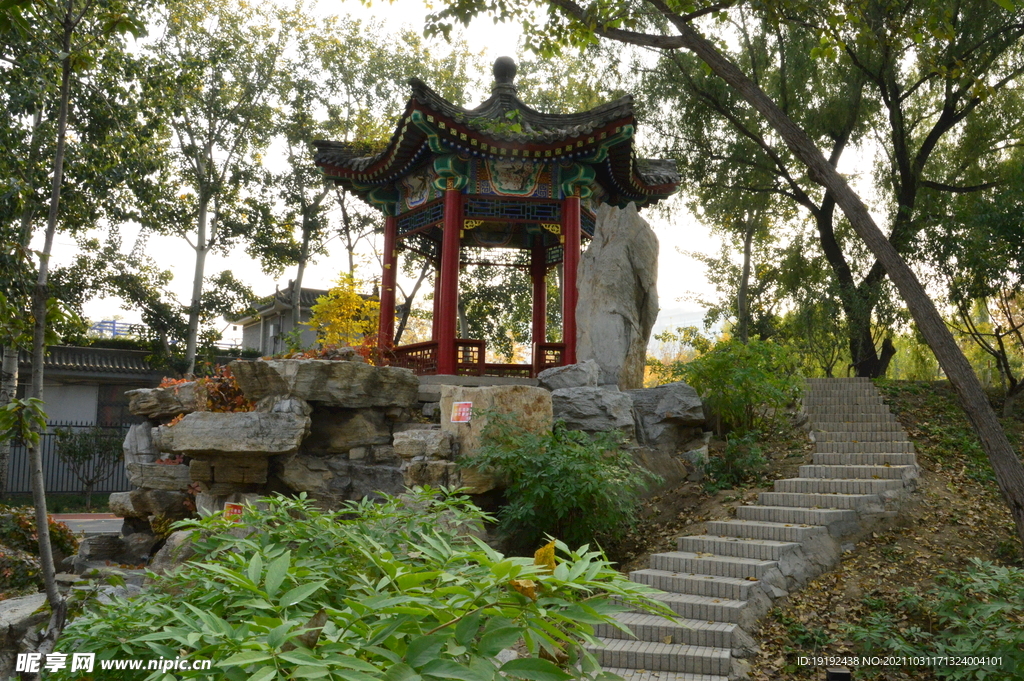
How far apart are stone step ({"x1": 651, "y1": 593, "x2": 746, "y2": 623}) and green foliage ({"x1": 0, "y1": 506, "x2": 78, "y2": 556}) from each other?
23.0 feet

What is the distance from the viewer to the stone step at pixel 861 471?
276 inches

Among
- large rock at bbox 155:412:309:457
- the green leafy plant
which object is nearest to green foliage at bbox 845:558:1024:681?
large rock at bbox 155:412:309:457

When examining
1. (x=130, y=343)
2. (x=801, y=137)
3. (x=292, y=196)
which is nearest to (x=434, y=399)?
(x=801, y=137)

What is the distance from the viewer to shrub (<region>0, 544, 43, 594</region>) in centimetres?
725

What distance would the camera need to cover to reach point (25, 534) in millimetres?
8875

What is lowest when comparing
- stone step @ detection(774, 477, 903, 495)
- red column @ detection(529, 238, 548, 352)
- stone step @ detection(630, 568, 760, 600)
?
stone step @ detection(630, 568, 760, 600)

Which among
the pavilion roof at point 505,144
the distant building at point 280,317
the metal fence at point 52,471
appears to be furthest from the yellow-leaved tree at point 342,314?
the distant building at point 280,317

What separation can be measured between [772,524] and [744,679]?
202 centimetres

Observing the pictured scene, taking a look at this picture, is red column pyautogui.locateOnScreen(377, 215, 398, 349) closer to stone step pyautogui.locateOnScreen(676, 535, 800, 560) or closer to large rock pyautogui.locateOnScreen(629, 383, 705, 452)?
large rock pyautogui.locateOnScreen(629, 383, 705, 452)

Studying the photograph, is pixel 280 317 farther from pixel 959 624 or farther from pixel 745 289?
pixel 959 624

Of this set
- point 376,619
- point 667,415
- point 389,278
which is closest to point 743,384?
point 667,415

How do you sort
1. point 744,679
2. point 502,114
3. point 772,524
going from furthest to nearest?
point 502,114
point 772,524
point 744,679

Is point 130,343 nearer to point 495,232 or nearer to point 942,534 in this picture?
point 495,232

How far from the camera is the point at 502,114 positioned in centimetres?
1183
